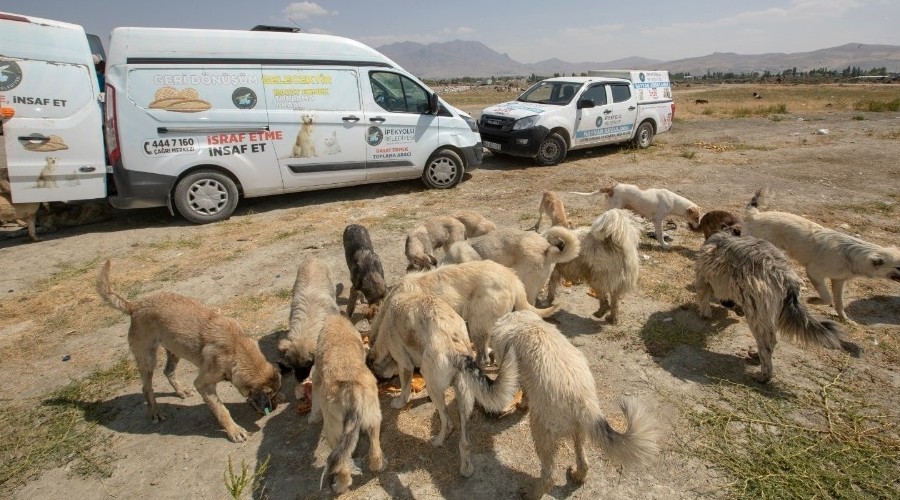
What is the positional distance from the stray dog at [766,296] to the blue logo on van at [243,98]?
8.32 metres

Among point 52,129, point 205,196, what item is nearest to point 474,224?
point 205,196

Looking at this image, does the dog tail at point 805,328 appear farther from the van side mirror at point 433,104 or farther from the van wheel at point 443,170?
the van side mirror at point 433,104

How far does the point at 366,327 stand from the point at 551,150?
9409mm

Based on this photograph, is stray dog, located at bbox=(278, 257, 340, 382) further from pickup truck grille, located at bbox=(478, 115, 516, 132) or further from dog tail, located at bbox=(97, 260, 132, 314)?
pickup truck grille, located at bbox=(478, 115, 516, 132)

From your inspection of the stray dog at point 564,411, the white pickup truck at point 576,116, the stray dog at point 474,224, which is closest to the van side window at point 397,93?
the white pickup truck at point 576,116

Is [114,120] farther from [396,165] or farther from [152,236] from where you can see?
[396,165]

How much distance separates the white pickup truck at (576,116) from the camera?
1279cm

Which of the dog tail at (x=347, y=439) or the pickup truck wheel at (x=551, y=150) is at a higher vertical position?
the pickup truck wheel at (x=551, y=150)

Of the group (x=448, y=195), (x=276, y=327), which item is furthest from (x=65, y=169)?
(x=448, y=195)

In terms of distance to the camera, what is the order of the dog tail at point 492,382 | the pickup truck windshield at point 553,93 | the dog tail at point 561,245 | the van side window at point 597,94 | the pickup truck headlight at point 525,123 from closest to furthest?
1. the dog tail at point 492,382
2. the dog tail at point 561,245
3. the pickup truck headlight at point 525,123
4. the pickup truck windshield at point 553,93
5. the van side window at point 597,94

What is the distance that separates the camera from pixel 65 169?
750 cm

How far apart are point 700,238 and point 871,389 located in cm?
430

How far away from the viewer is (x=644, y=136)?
15430 mm

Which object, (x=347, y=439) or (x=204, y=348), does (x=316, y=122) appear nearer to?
(x=204, y=348)
